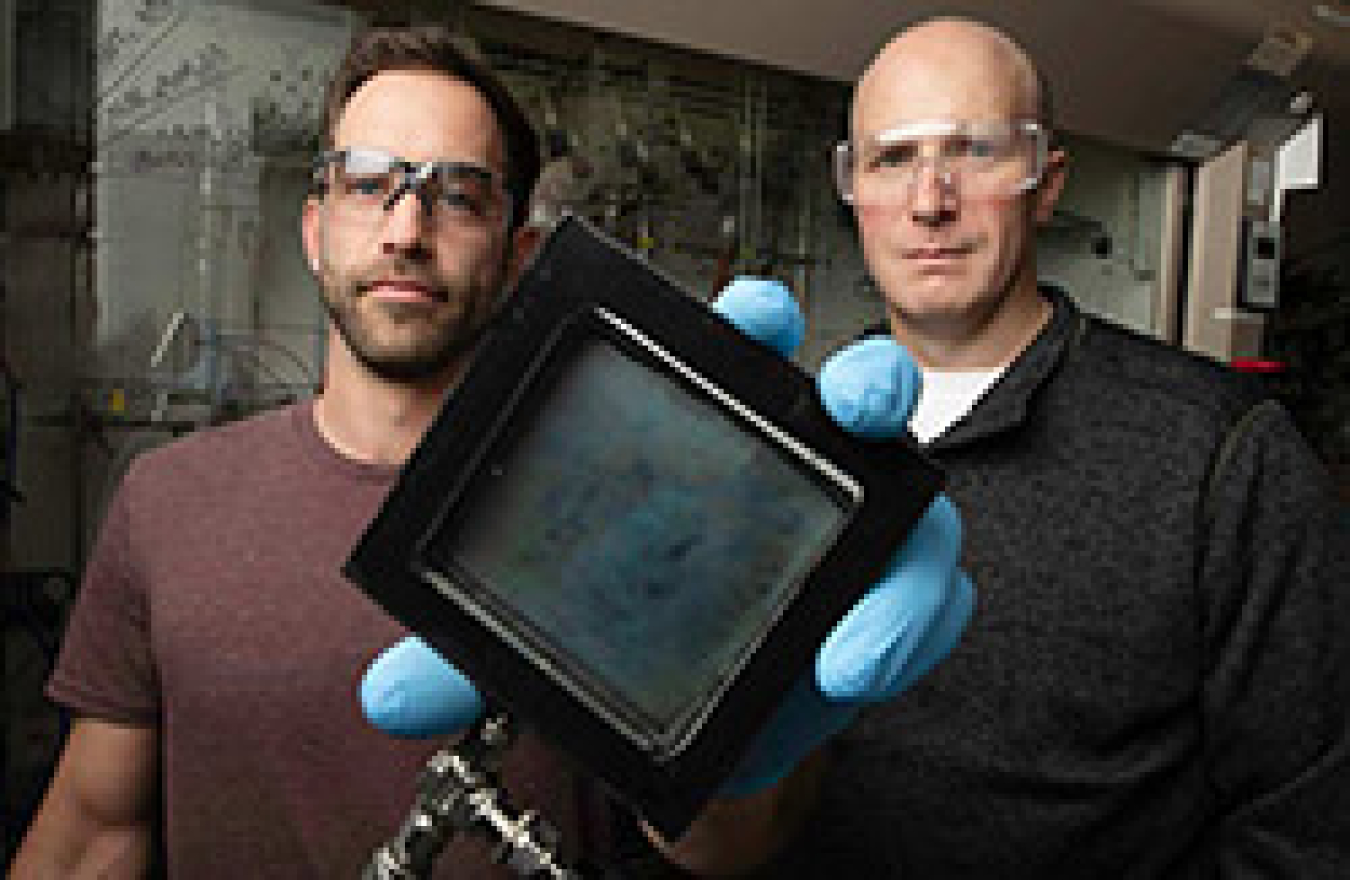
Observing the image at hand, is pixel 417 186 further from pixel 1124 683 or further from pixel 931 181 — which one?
pixel 1124 683

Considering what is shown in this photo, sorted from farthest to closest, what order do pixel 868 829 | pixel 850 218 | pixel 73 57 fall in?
pixel 850 218 → pixel 73 57 → pixel 868 829

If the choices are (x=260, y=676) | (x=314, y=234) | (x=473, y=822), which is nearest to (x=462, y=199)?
(x=314, y=234)

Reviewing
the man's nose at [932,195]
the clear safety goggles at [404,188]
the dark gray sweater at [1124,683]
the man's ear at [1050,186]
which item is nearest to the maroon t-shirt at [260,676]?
the clear safety goggles at [404,188]

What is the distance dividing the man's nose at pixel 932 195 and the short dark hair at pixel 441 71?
368 millimetres

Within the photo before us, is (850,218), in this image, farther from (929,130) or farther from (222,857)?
(222,857)

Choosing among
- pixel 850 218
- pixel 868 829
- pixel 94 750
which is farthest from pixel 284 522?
pixel 850 218

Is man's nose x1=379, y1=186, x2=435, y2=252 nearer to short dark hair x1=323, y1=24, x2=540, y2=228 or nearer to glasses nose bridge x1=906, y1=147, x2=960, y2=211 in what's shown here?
short dark hair x1=323, y1=24, x2=540, y2=228

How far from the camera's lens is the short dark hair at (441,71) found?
1.04 m

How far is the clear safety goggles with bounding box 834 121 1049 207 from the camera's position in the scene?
1175 millimetres

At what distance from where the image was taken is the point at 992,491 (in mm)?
1146

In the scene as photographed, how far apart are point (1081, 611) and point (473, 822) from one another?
664 millimetres

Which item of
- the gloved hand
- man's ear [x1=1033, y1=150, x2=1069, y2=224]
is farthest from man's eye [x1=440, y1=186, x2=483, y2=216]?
man's ear [x1=1033, y1=150, x2=1069, y2=224]

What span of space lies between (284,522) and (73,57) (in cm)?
96

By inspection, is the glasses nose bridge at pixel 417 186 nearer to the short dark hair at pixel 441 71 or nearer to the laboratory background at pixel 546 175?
the short dark hair at pixel 441 71
